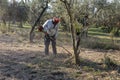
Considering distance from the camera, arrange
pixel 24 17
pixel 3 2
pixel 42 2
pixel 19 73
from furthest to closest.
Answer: pixel 24 17
pixel 3 2
pixel 42 2
pixel 19 73

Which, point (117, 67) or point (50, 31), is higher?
point (50, 31)

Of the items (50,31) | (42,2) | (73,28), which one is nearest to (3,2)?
(42,2)

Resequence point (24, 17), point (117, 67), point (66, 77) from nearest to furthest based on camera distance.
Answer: point (66, 77) < point (117, 67) < point (24, 17)

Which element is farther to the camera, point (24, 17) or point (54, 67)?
point (24, 17)

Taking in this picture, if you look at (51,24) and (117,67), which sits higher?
(51,24)

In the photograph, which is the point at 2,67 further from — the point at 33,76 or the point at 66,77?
the point at 66,77

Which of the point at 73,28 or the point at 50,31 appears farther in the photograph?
the point at 50,31

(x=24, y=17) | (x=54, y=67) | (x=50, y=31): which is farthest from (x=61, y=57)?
(x=24, y=17)

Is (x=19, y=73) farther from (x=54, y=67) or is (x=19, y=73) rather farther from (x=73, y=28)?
(x=73, y=28)

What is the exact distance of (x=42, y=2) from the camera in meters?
23.6

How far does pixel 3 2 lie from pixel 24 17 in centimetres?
1504

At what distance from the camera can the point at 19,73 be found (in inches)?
351

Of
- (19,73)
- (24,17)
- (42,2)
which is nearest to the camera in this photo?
(19,73)

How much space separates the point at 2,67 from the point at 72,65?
2265 millimetres
